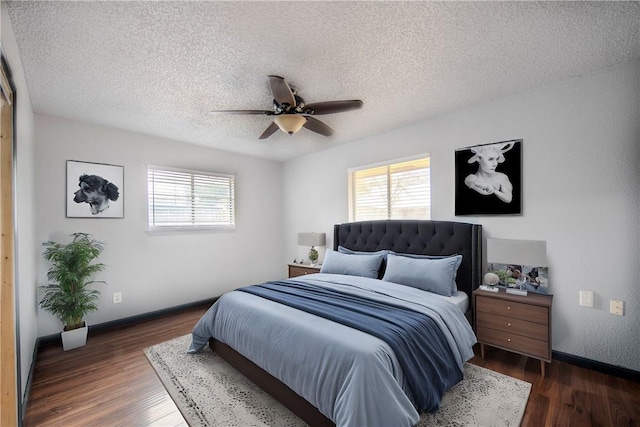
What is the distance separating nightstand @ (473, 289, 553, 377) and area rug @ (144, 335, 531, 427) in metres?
0.28

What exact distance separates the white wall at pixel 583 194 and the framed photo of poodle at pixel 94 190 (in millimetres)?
4315

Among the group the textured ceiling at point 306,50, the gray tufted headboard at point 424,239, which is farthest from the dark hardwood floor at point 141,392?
the textured ceiling at point 306,50

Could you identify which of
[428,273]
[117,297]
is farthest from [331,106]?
[117,297]

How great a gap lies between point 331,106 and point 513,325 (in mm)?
2484

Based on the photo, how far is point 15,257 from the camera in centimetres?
167

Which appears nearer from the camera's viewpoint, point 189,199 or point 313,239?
point 189,199

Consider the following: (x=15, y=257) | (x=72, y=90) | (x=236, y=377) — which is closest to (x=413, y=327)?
(x=236, y=377)

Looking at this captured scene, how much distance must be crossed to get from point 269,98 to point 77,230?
9.13 feet

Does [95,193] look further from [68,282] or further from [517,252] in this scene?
[517,252]

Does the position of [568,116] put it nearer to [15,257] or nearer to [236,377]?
[236,377]

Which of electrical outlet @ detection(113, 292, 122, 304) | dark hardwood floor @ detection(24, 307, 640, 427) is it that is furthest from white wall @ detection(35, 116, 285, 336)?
Result: dark hardwood floor @ detection(24, 307, 640, 427)

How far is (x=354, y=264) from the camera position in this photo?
3.42m

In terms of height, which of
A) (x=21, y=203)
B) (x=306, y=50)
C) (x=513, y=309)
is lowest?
(x=513, y=309)

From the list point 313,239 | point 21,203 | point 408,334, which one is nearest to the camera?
point 408,334
